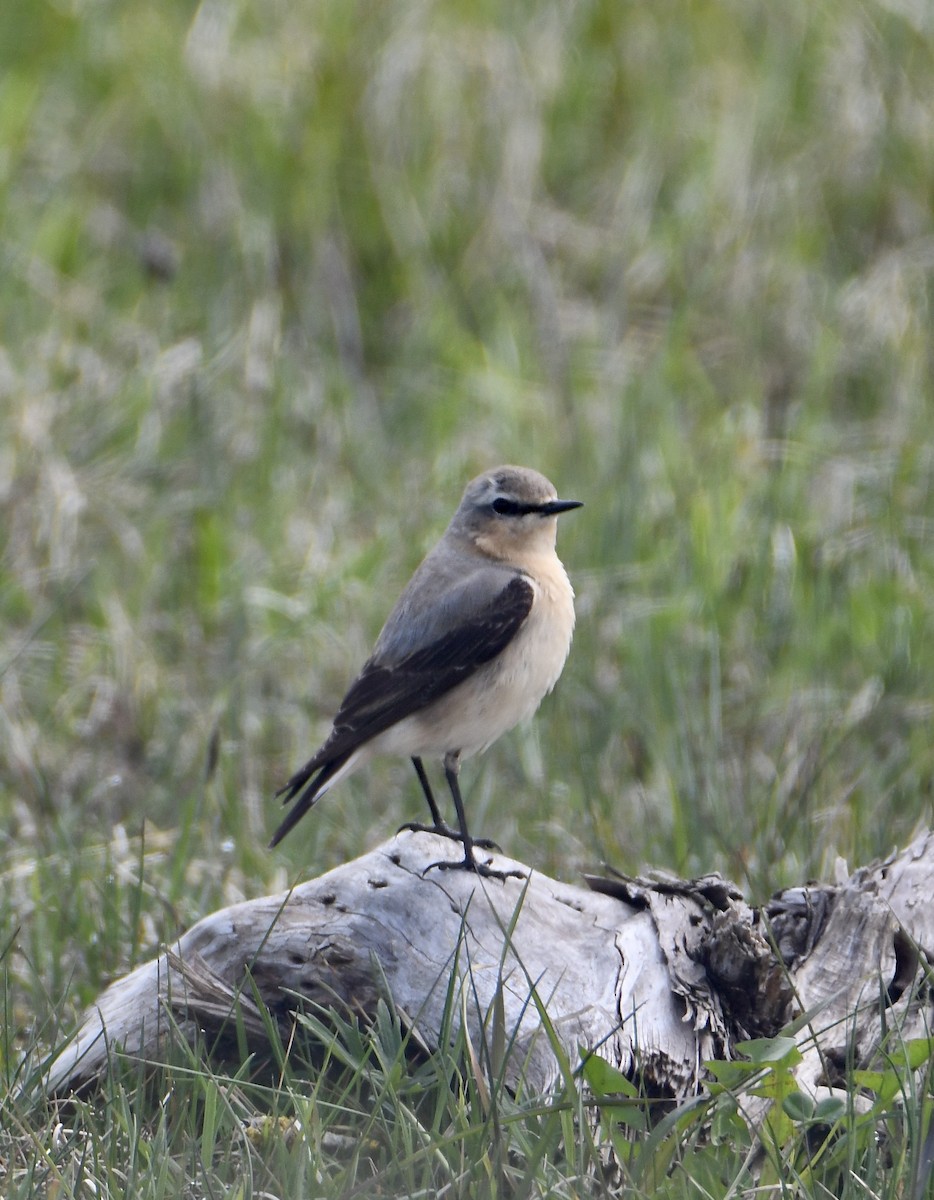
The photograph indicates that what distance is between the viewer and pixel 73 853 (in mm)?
4938

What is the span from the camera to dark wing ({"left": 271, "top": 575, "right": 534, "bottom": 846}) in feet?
15.9

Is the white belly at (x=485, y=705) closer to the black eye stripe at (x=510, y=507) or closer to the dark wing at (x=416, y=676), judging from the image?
the dark wing at (x=416, y=676)

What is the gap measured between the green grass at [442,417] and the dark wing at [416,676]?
63cm

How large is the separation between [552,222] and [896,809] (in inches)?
192

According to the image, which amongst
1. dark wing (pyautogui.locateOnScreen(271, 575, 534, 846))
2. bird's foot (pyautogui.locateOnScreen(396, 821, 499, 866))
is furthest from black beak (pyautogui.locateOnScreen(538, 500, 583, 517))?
bird's foot (pyautogui.locateOnScreen(396, 821, 499, 866))

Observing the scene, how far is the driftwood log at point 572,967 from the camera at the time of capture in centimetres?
376

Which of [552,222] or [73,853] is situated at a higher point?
[552,222]

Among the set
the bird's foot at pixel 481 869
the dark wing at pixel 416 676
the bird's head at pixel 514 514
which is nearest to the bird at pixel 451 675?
the dark wing at pixel 416 676

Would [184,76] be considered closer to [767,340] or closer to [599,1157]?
[767,340]

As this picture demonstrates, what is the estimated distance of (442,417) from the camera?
8.35 meters

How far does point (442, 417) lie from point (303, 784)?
12.8ft

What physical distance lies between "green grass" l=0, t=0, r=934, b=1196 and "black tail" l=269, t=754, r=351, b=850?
0.47 meters

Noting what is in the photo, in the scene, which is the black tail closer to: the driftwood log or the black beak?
the driftwood log

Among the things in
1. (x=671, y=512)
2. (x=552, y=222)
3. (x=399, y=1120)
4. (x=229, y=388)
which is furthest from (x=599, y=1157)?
(x=552, y=222)
